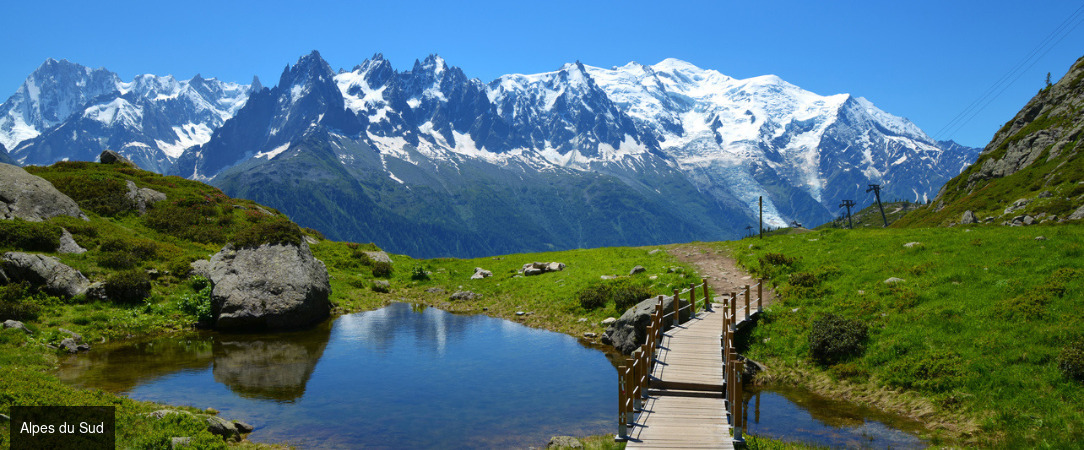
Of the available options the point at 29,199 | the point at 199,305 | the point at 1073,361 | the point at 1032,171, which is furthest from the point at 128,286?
the point at 1032,171

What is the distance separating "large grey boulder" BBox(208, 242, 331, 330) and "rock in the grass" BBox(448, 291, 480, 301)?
489 inches

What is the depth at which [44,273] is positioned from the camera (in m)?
36.3

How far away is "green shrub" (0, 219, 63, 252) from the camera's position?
37.9 m

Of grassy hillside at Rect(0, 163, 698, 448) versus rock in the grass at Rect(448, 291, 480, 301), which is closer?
grassy hillside at Rect(0, 163, 698, 448)

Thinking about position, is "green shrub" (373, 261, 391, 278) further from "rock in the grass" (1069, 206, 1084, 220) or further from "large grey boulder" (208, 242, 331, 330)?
"rock in the grass" (1069, 206, 1084, 220)

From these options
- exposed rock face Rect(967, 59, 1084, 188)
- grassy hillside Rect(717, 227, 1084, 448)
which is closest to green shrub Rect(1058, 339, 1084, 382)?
grassy hillside Rect(717, 227, 1084, 448)

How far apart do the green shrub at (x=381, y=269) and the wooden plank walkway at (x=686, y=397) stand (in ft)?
130

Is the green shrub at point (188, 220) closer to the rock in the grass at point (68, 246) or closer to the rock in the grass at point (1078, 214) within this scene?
the rock in the grass at point (68, 246)

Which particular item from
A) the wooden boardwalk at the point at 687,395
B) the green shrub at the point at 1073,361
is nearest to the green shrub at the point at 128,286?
the wooden boardwalk at the point at 687,395

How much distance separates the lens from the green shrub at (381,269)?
204ft

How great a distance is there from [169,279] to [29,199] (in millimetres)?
13502

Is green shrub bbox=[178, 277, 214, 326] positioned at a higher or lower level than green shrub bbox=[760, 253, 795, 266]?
lower

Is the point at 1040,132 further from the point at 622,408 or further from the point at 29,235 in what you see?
the point at 29,235

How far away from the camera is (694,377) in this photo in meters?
23.8
